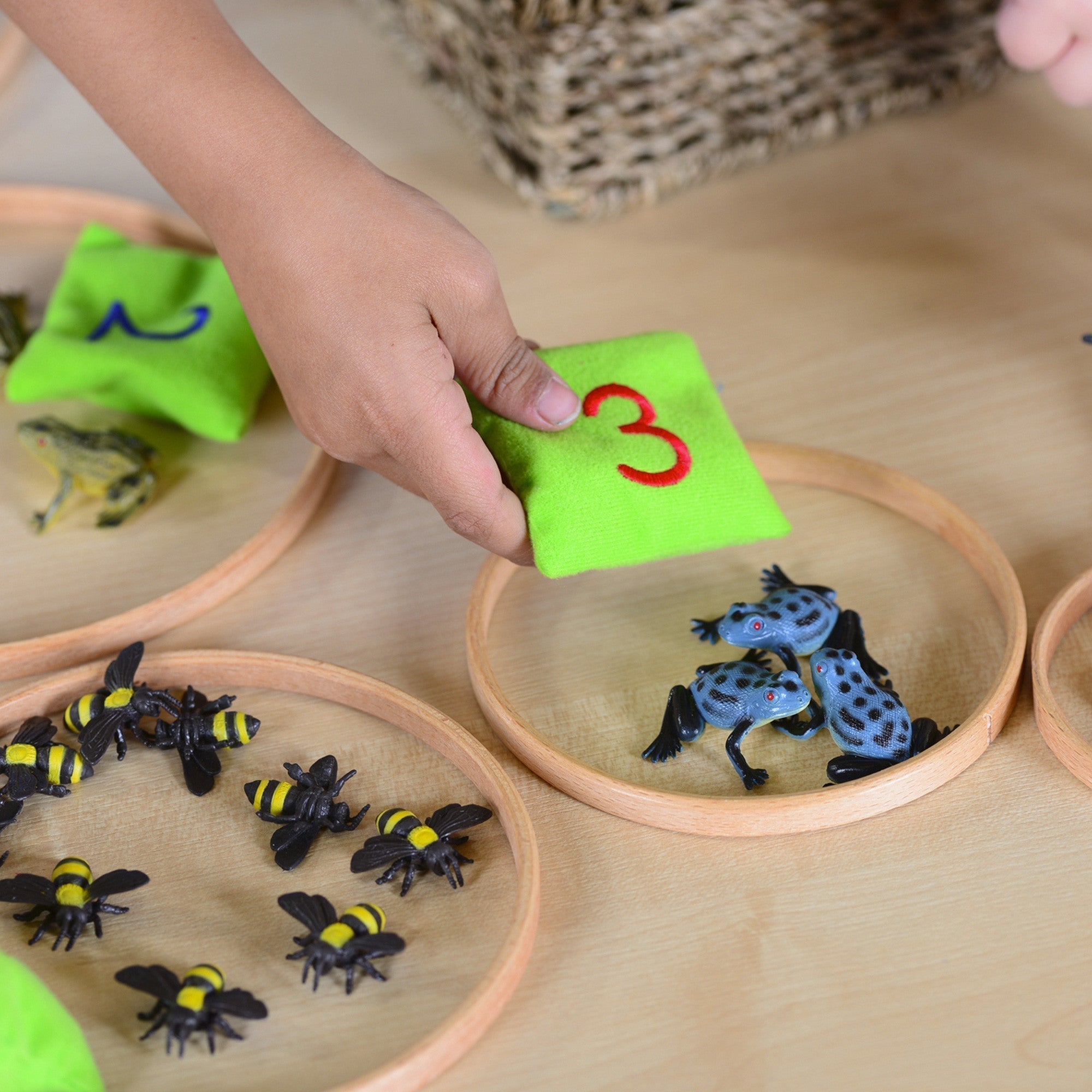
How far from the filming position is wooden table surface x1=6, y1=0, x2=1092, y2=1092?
584mm

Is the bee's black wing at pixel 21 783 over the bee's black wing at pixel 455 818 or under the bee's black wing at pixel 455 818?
over

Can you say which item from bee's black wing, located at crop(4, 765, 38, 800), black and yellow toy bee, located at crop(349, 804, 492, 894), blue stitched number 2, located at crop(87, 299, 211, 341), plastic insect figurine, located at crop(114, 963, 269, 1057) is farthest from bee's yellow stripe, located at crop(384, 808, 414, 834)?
blue stitched number 2, located at crop(87, 299, 211, 341)

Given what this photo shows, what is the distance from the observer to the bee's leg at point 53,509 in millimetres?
912

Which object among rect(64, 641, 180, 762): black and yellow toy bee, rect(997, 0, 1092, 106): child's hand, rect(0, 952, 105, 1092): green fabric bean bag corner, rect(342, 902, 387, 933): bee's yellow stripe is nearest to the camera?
rect(0, 952, 105, 1092): green fabric bean bag corner

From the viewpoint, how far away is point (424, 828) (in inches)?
25.6

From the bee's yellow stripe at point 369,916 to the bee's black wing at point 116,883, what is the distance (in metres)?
0.12

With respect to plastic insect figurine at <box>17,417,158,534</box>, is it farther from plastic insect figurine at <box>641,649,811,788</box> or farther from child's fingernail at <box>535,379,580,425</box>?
plastic insect figurine at <box>641,649,811,788</box>

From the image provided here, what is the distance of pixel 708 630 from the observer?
2.58 ft

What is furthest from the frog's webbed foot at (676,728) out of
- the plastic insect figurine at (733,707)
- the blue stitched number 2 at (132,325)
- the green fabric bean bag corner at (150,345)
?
the blue stitched number 2 at (132,325)

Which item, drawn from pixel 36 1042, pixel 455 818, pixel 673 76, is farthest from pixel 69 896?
pixel 673 76

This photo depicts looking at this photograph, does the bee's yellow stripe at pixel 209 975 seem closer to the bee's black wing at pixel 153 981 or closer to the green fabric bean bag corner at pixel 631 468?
the bee's black wing at pixel 153 981

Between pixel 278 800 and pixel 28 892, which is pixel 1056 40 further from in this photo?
pixel 28 892

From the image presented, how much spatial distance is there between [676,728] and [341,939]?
237 millimetres

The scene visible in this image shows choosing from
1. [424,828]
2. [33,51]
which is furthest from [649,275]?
[33,51]
